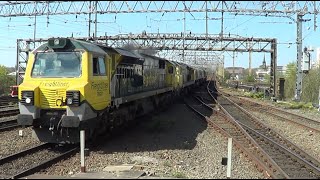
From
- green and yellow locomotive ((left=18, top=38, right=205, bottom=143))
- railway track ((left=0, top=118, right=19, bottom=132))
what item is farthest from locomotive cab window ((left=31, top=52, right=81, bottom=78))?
railway track ((left=0, top=118, right=19, bottom=132))

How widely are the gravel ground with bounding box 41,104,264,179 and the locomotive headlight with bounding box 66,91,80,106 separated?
142 cm

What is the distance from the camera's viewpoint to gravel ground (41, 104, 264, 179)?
9.48 m

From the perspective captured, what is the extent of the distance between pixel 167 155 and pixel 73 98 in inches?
117

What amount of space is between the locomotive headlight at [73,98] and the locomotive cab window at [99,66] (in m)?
0.99

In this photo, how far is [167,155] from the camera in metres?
11.3

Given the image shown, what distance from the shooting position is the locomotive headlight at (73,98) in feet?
A: 36.0

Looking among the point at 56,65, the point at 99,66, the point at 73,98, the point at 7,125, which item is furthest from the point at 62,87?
the point at 7,125

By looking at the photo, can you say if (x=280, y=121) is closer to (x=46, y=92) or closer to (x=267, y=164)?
(x=267, y=164)

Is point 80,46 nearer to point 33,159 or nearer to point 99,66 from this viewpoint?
point 99,66

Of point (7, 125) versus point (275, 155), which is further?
point (7, 125)

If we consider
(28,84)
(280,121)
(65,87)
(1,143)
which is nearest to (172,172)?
(65,87)

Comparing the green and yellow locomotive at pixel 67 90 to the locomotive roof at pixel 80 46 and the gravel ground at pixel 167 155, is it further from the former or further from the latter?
the gravel ground at pixel 167 155

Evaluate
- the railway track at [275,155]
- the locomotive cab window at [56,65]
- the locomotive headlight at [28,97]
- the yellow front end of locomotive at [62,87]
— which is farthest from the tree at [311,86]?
the locomotive headlight at [28,97]

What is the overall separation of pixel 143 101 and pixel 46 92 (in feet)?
23.7
